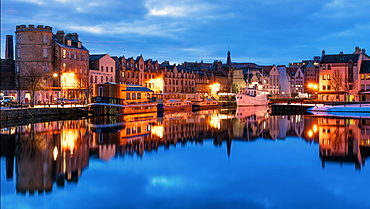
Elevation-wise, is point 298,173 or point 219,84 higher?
point 219,84

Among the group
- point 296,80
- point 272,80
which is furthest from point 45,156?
point 296,80

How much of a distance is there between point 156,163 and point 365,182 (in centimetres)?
1021

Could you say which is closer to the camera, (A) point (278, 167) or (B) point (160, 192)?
(B) point (160, 192)

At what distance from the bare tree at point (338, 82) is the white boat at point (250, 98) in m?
19.9

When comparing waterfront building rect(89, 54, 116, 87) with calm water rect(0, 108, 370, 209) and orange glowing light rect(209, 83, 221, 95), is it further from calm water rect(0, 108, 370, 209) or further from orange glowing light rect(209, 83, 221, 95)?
calm water rect(0, 108, 370, 209)

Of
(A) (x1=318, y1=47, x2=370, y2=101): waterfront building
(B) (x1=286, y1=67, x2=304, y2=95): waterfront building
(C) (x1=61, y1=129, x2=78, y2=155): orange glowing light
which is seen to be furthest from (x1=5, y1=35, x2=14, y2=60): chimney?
(B) (x1=286, y1=67, x2=304, y2=95): waterfront building

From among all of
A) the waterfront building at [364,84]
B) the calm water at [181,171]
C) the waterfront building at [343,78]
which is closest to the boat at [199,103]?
the waterfront building at [343,78]

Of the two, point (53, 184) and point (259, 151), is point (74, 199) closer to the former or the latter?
point (53, 184)

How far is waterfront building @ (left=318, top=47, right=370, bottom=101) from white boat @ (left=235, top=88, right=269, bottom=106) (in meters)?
17.4

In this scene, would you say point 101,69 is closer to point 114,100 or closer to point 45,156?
point 114,100

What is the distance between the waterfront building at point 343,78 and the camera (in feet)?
265

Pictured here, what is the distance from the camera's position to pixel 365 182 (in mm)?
16969

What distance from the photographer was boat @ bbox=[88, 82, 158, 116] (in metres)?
55.1

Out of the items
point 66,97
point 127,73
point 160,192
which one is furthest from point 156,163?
point 127,73
